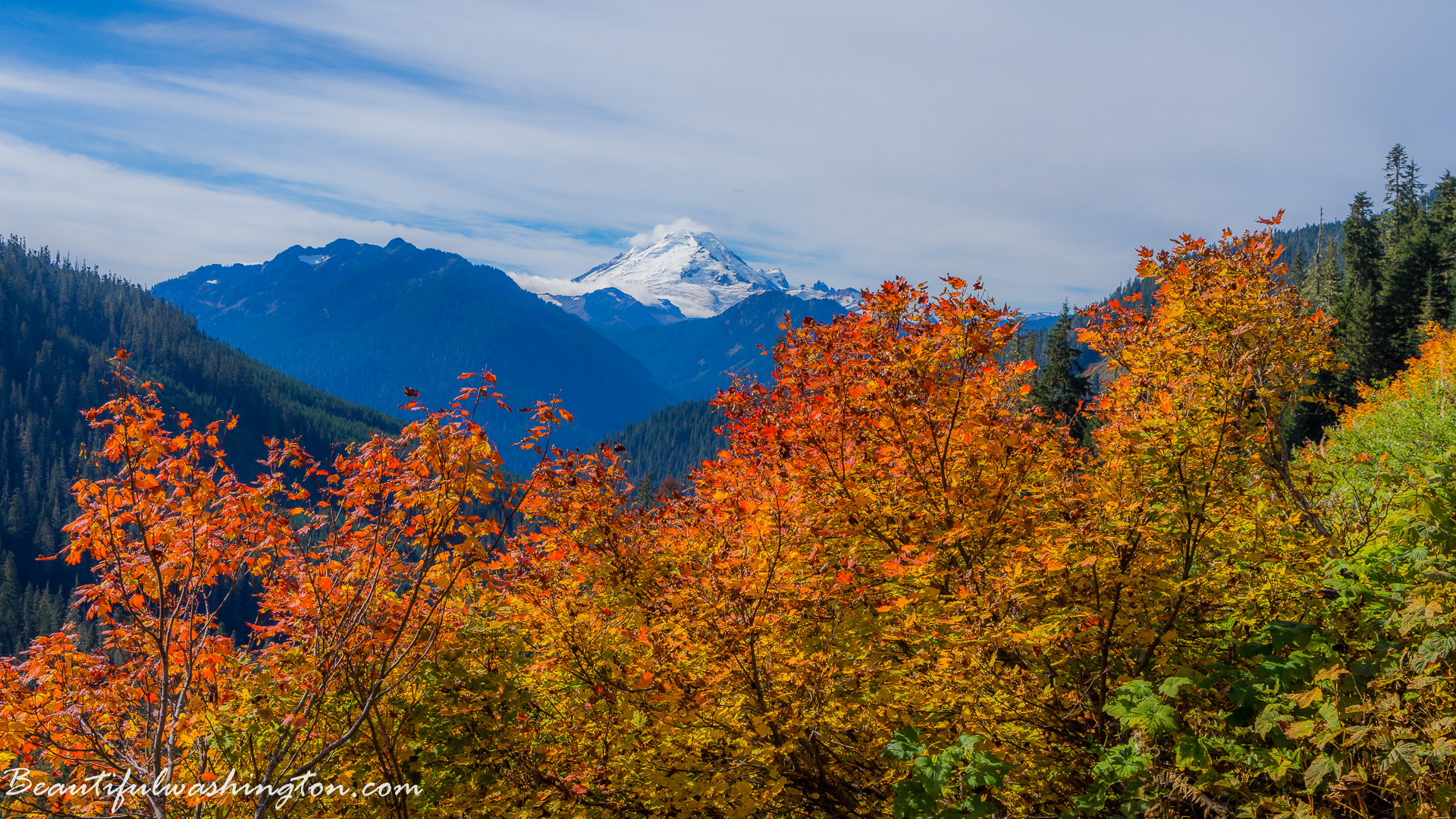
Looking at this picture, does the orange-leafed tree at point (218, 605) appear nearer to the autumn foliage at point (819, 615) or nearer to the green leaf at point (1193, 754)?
the autumn foliage at point (819, 615)

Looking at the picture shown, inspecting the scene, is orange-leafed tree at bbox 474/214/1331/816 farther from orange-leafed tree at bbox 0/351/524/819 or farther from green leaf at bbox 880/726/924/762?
orange-leafed tree at bbox 0/351/524/819

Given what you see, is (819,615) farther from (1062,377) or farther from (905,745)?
(1062,377)

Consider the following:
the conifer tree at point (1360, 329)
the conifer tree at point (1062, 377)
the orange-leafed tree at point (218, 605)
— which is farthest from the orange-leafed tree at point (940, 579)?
the conifer tree at point (1360, 329)

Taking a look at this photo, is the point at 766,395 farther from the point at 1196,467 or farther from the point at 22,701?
the point at 22,701

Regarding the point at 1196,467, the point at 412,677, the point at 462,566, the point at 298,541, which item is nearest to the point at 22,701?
the point at 298,541

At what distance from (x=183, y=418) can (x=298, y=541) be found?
132 cm

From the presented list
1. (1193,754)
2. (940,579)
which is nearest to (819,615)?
(940,579)

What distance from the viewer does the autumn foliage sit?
5191 millimetres

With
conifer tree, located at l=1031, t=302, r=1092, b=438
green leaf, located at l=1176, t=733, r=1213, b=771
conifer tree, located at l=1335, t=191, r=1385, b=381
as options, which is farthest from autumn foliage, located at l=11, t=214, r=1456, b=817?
conifer tree, located at l=1335, t=191, r=1385, b=381

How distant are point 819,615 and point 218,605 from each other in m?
5.10

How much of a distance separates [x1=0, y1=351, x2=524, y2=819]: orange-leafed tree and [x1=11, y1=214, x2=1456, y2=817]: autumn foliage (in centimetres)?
5

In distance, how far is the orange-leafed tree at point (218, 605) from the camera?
5.11 metres

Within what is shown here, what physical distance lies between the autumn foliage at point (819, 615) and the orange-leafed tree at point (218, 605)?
0.15ft

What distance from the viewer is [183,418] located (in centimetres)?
556
